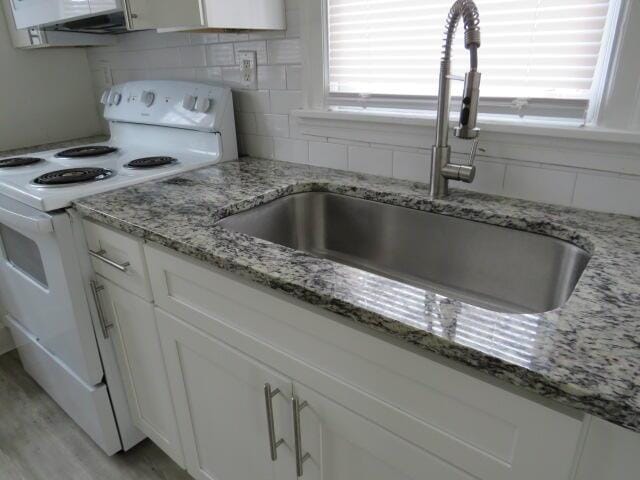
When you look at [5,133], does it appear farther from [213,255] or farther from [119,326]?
[213,255]

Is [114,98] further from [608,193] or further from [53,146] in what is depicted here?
[608,193]

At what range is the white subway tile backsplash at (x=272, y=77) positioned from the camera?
1.57 metres

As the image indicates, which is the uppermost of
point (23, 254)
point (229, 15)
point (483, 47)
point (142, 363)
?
point (229, 15)

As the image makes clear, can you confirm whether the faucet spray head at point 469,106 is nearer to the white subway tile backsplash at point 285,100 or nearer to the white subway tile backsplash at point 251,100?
the white subway tile backsplash at point 285,100

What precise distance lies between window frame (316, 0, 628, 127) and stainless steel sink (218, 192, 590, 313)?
302 millimetres

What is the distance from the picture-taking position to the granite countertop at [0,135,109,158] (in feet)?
6.89

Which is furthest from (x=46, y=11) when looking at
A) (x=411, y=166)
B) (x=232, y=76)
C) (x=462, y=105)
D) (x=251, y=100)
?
(x=462, y=105)

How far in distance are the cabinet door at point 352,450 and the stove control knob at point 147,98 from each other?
1465 millimetres

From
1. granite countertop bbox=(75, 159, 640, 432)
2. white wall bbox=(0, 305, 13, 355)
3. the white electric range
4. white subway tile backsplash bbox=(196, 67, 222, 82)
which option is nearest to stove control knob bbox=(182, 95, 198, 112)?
the white electric range

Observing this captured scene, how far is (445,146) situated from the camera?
1137mm

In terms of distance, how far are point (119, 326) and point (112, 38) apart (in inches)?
59.0

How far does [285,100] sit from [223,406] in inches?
41.4

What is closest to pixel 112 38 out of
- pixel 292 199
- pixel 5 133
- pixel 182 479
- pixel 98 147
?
pixel 98 147

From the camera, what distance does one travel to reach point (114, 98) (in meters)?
2.06
